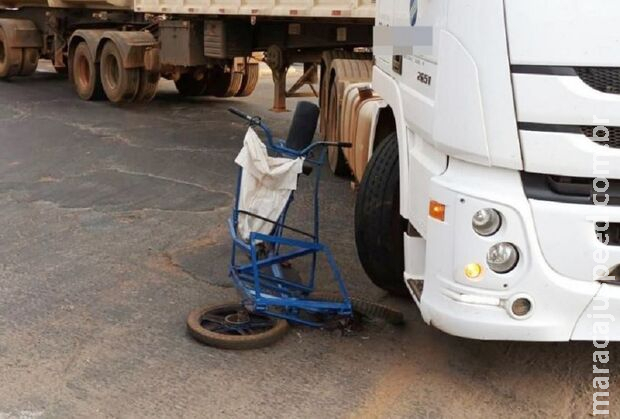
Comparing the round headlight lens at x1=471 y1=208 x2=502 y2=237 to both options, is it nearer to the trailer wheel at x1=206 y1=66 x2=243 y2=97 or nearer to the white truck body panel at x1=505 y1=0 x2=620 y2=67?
the white truck body panel at x1=505 y1=0 x2=620 y2=67

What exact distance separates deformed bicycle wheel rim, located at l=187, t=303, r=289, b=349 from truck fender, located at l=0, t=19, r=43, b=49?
13561 mm

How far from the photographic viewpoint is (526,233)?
3.50 m

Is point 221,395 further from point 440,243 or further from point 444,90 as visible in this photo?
point 444,90

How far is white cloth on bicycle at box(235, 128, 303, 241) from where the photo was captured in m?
4.86

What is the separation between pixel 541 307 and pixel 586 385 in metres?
0.89

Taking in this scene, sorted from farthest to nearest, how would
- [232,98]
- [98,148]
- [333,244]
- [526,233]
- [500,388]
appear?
[232,98]
[98,148]
[333,244]
[500,388]
[526,233]

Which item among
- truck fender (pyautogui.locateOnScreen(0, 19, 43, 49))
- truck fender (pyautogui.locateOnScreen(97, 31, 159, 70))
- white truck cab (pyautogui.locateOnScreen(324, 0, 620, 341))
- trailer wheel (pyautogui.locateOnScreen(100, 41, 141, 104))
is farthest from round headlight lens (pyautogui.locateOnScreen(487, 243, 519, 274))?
truck fender (pyautogui.locateOnScreen(0, 19, 43, 49))

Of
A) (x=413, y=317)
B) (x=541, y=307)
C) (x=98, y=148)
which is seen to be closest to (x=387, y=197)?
(x=413, y=317)

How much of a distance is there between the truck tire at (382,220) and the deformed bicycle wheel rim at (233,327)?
2.37 feet

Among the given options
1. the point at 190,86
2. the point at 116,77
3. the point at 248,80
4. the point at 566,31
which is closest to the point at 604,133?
the point at 566,31

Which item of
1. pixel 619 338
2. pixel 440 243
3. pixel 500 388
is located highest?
pixel 440 243

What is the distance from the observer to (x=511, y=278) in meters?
3.55

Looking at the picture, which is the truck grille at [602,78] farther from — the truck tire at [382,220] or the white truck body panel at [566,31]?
the truck tire at [382,220]

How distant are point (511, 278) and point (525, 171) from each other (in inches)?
18.3
